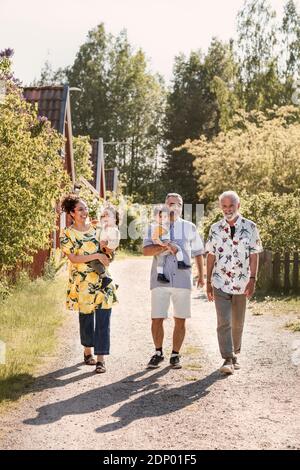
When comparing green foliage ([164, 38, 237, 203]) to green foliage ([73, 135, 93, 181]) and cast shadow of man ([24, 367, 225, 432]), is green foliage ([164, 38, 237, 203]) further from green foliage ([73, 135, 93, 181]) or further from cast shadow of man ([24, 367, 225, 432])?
cast shadow of man ([24, 367, 225, 432])

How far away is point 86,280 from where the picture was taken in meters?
8.05

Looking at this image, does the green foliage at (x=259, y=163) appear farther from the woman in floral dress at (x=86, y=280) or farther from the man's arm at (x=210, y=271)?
the woman in floral dress at (x=86, y=280)

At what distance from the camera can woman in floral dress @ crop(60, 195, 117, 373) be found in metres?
7.93

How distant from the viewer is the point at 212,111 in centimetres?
6184

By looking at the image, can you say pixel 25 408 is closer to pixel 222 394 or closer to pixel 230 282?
pixel 222 394

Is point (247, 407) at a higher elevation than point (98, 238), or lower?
lower

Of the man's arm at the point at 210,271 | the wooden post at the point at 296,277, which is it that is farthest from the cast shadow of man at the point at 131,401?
the wooden post at the point at 296,277

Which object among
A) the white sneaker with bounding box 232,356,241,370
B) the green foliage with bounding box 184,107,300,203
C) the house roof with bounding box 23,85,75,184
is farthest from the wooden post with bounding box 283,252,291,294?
the green foliage with bounding box 184,107,300,203

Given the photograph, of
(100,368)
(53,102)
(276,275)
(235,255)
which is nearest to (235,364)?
(235,255)

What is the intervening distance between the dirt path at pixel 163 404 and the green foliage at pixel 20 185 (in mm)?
2826

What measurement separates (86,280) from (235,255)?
1.70 metres

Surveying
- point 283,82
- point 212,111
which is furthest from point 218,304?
point 212,111

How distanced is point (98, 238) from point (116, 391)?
75.1 inches

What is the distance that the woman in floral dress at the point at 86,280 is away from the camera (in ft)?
26.0
